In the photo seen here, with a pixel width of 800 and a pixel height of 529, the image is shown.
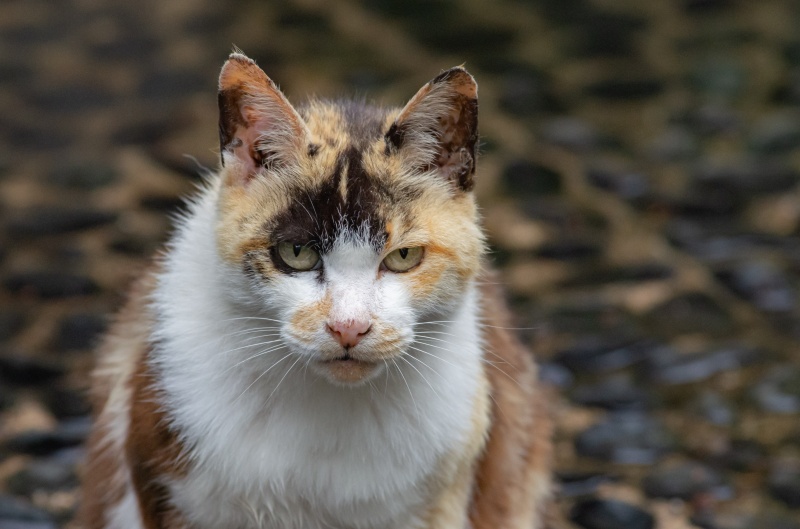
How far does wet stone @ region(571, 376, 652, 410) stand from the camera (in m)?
4.70

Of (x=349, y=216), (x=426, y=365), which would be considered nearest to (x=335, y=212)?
(x=349, y=216)

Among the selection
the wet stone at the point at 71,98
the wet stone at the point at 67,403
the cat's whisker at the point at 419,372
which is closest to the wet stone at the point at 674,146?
the wet stone at the point at 71,98

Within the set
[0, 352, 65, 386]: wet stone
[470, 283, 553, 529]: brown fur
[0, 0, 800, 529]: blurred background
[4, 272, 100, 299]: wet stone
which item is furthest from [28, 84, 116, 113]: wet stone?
[470, 283, 553, 529]: brown fur

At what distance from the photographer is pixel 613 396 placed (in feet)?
15.5

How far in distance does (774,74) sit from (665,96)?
0.78 m

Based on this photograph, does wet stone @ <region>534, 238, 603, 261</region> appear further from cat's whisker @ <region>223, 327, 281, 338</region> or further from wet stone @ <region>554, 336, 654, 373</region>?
cat's whisker @ <region>223, 327, 281, 338</region>

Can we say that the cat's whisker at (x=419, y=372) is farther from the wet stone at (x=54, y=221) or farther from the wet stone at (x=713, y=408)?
the wet stone at (x=54, y=221)

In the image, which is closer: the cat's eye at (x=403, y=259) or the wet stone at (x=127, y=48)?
the cat's eye at (x=403, y=259)

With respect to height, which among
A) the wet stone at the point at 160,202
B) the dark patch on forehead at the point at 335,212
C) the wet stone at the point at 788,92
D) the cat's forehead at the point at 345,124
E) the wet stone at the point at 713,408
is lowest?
the wet stone at the point at 713,408

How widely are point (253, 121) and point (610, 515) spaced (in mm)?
2073

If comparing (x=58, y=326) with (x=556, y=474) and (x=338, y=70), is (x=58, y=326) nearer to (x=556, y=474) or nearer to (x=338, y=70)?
(x=556, y=474)

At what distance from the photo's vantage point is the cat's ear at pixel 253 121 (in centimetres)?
279

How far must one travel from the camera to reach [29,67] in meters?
7.02

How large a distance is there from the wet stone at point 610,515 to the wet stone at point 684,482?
0.56 feet
